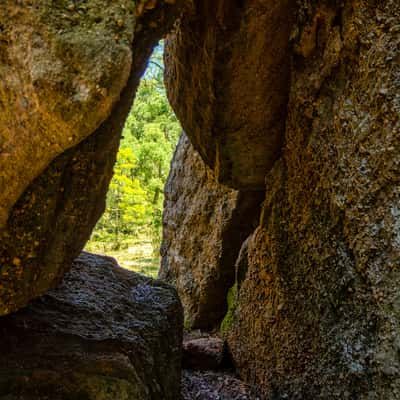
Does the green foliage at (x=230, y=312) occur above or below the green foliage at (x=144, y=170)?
below

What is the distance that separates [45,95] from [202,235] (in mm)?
3998

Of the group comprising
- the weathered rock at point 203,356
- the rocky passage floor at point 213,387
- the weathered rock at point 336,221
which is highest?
the weathered rock at point 336,221

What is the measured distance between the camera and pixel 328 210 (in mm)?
3107

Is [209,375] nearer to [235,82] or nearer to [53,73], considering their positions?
[235,82]

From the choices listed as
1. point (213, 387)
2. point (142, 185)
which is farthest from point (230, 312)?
point (142, 185)

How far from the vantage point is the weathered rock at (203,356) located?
4.52 meters

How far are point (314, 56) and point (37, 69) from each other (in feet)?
7.04

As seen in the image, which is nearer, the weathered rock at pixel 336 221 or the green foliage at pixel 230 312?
the weathered rock at pixel 336 221

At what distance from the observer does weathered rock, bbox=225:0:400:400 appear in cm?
252

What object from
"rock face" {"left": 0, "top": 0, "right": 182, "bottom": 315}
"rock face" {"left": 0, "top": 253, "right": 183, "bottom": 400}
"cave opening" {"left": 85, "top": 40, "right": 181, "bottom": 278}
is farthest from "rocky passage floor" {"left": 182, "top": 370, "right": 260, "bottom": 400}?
"cave opening" {"left": 85, "top": 40, "right": 181, "bottom": 278}

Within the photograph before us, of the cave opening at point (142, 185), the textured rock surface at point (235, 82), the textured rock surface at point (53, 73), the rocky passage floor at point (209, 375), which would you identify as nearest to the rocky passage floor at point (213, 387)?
the rocky passage floor at point (209, 375)

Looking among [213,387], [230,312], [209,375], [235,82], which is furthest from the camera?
[230,312]

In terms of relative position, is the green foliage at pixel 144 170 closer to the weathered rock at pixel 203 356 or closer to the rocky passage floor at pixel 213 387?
the weathered rock at pixel 203 356

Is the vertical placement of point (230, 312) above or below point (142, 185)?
below
